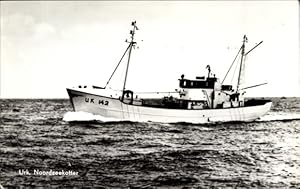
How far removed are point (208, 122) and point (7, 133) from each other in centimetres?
1302

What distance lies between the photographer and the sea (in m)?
9.45

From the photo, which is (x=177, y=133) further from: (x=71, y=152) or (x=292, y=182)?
(x=292, y=182)

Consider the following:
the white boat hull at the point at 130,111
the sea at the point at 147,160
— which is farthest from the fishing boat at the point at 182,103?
the sea at the point at 147,160

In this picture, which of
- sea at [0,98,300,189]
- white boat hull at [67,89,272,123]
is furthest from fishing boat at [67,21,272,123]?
sea at [0,98,300,189]

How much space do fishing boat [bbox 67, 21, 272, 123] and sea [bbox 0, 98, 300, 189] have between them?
14.2 feet

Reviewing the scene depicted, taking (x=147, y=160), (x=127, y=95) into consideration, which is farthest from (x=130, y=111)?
(x=147, y=160)

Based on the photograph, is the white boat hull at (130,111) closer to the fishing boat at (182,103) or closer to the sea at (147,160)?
the fishing boat at (182,103)

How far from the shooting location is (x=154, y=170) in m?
10.6

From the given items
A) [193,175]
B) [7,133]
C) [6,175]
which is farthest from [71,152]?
[7,133]

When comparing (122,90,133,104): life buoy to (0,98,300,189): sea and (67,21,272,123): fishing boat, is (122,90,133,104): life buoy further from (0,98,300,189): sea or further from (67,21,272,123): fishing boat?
(0,98,300,189): sea

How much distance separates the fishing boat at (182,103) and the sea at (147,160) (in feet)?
14.2

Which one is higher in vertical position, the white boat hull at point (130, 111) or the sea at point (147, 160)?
the white boat hull at point (130, 111)

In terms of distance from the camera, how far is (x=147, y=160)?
11766mm

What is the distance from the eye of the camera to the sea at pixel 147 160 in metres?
9.45
